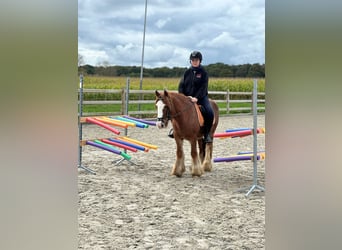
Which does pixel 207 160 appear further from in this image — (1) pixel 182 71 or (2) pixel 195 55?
(1) pixel 182 71

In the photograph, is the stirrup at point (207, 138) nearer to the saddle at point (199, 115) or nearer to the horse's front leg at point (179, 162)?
the saddle at point (199, 115)

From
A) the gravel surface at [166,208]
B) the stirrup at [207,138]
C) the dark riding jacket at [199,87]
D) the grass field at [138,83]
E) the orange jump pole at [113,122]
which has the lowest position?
the gravel surface at [166,208]

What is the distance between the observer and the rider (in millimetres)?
3822

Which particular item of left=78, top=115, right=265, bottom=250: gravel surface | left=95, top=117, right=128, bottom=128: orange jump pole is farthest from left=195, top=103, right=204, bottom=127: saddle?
left=95, top=117, right=128, bottom=128: orange jump pole

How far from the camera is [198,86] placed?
12.8ft

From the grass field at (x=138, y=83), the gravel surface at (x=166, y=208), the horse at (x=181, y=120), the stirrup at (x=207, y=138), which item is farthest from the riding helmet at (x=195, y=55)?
the grass field at (x=138, y=83)

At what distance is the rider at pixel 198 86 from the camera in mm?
3822

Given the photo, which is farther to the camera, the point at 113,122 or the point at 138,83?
the point at 138,83

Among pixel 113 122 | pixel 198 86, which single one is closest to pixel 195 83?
pixel 198 86
